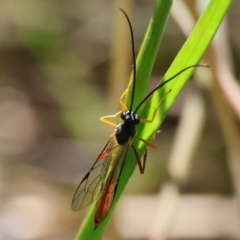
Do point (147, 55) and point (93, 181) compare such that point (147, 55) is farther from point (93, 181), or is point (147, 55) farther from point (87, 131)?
point (87, 131)

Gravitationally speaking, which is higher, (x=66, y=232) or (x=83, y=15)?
(x=83, y=15)

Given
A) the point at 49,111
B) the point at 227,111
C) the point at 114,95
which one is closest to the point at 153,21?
the point at 227,111

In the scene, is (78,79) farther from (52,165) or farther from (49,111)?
(52,165)

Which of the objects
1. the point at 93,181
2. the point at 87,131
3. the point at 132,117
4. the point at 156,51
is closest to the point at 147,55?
the point at 156,51

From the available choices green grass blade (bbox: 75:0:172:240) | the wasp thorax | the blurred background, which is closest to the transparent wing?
the wasp thorax

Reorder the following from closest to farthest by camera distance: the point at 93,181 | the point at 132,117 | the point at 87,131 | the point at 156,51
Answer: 1. the point at 156,51
2. the point at 132,117
3. the point at 93,181
4. the point at 87,131

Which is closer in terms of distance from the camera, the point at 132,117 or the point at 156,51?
the point at 156,51
